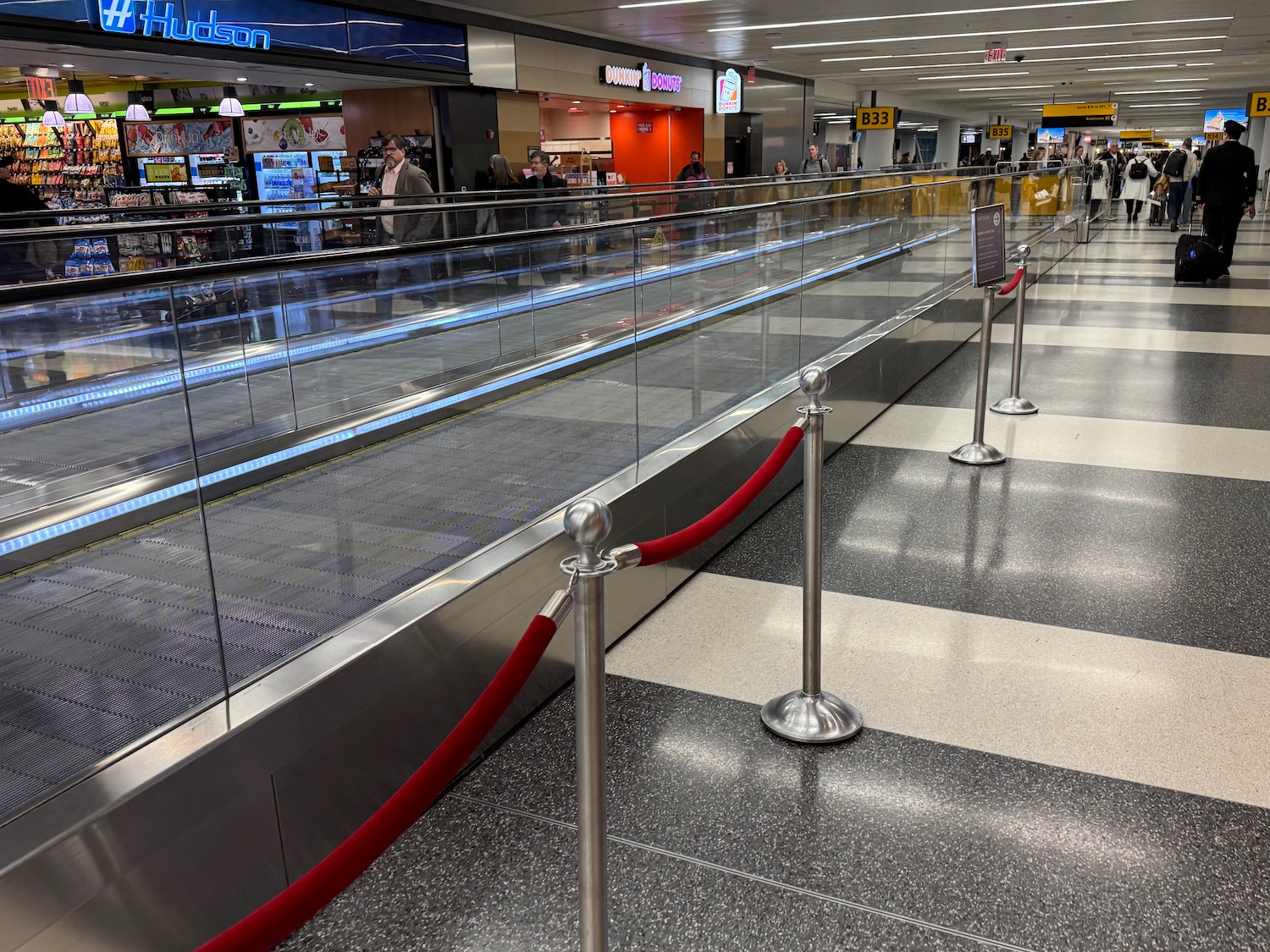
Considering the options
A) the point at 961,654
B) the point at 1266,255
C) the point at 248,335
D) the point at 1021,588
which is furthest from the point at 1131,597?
the point at 1266,255

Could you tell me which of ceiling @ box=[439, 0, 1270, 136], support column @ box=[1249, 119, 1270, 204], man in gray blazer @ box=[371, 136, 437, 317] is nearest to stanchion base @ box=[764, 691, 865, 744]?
man in gray blazer @ box=[371, 136, 437, 317]

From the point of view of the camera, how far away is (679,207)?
11.9 meters

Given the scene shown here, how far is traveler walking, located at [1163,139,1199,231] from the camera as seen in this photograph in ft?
54.4

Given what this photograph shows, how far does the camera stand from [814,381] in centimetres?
269

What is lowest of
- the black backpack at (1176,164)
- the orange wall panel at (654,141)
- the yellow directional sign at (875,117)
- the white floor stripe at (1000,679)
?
the white floor stripe at (1000,679)

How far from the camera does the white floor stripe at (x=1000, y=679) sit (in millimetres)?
2680

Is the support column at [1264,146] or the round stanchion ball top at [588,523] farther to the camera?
the support column at [1264,146]

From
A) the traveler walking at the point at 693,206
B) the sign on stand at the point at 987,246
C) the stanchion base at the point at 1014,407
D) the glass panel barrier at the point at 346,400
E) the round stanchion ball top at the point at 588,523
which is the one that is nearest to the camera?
the round stanchion ball top at the point at 588,523

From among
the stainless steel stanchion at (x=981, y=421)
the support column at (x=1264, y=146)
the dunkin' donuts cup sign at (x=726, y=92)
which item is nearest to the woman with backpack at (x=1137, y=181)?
the dunkin' donuts cup sign at (x=726, y=92)

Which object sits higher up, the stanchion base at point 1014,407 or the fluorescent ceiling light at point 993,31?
the fluorescent ceiling light at point 993,31

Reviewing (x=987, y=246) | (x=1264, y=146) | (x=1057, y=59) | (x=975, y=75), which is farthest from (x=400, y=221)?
(x=1264, y=146)

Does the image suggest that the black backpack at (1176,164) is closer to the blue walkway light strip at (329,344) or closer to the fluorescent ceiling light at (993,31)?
the fluorescent ceiling light at (993,31)

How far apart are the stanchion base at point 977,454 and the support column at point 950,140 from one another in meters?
45.8

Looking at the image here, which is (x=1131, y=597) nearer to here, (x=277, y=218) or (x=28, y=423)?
(x=28, y=423)
